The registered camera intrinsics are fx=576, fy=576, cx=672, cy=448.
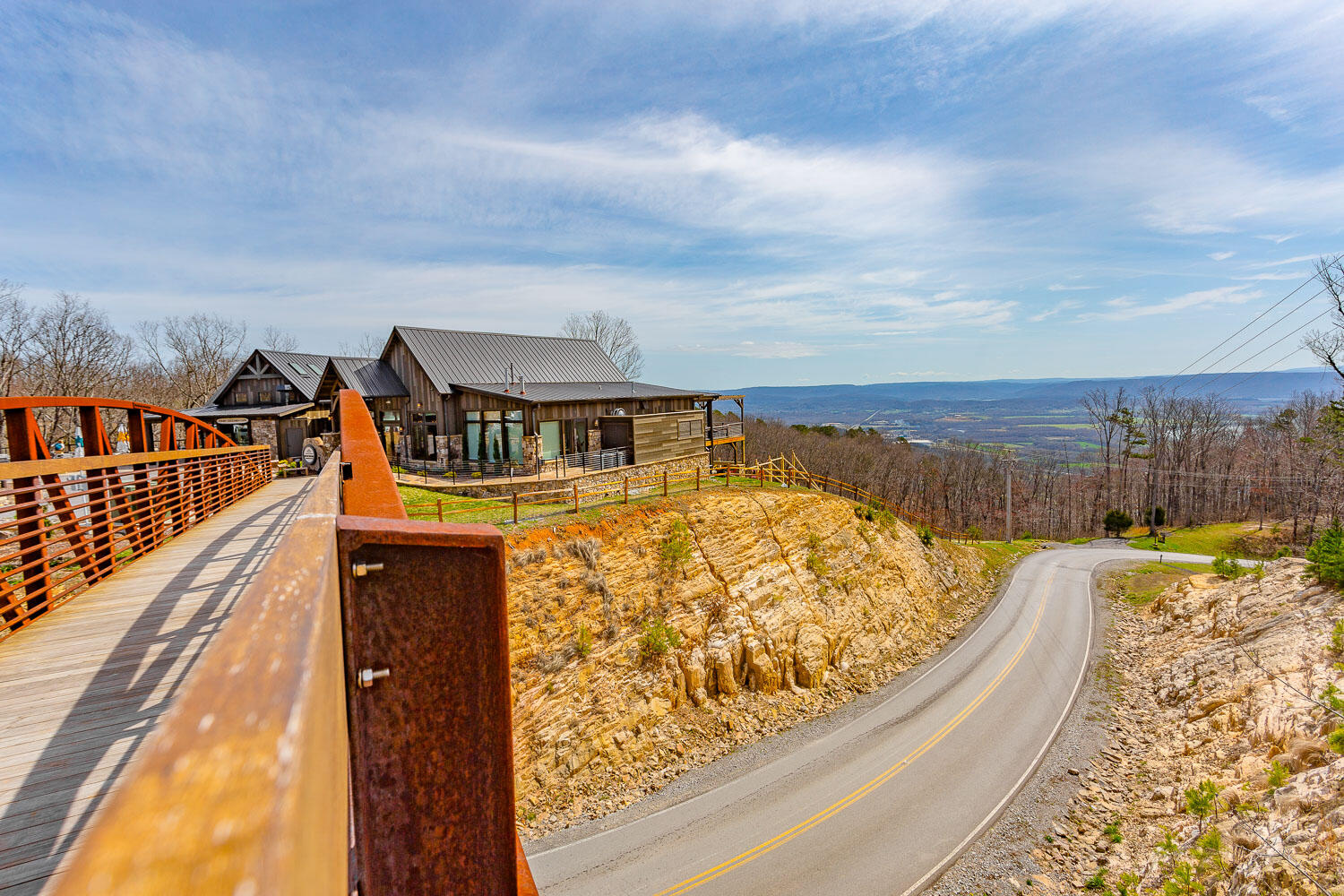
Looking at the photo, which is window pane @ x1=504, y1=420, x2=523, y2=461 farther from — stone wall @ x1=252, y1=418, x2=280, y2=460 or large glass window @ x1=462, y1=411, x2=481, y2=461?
stone wall @ x1=252, y1=418, x2=280, y2=460

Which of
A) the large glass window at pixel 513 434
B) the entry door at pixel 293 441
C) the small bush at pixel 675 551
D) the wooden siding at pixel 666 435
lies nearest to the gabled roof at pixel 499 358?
the large glass window at pixel 513 434

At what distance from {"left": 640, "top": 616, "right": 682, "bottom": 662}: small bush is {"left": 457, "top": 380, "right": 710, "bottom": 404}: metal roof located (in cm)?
1124

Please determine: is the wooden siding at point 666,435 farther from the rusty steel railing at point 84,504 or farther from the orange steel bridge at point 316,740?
the orange steel bridge at point 316,740

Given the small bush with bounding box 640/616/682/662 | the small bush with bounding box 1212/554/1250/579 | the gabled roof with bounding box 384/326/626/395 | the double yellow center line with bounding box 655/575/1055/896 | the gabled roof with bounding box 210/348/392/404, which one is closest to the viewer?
the double yellow center line with bounding box 655/575/1055/896

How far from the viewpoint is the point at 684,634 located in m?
19.6

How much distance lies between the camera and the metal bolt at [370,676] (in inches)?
60.4

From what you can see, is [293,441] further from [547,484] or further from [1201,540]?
[1201,540]

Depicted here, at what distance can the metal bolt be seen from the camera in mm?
1535

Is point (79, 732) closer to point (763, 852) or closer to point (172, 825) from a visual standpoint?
point (172, 825)

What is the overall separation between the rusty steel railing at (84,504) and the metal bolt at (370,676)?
6.71m

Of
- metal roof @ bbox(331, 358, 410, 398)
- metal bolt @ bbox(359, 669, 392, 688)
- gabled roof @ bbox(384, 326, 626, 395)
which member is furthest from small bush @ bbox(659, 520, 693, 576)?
metal bolt @ bbox(359, 669, 392, 688)

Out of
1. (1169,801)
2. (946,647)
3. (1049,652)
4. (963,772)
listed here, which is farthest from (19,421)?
(1049,652)

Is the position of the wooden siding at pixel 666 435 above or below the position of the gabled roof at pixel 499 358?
below

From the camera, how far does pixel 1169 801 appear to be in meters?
13.5
